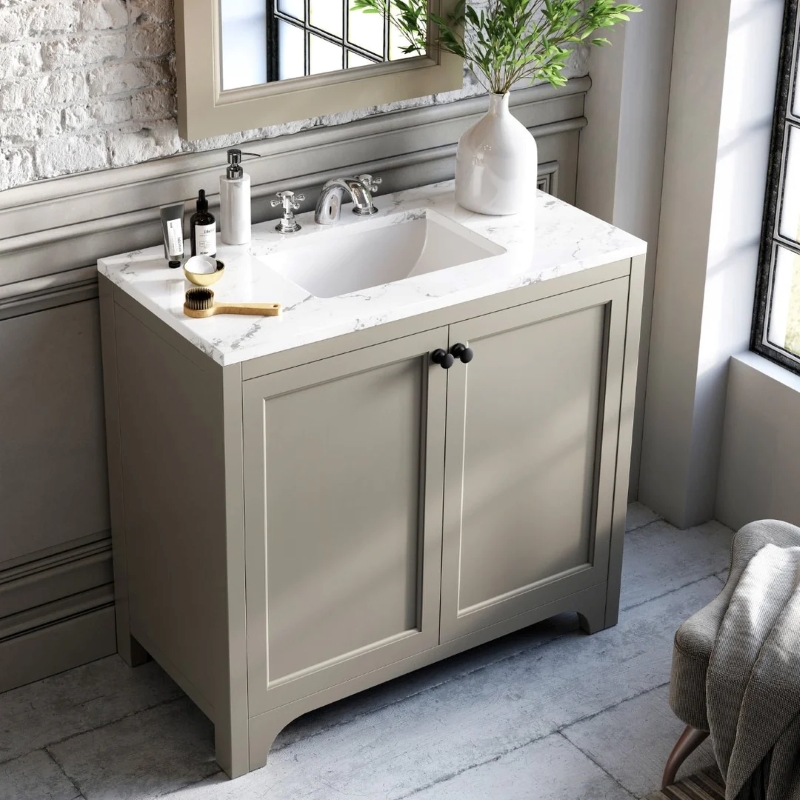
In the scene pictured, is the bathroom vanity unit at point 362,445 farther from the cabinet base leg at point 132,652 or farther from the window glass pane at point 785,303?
the window glass pane at point 785,303

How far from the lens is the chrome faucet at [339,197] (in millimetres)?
3053

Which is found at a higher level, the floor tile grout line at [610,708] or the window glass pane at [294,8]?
the window glass pane at [294,8]

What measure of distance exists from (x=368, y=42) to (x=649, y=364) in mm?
1313

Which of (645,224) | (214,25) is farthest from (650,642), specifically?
(214,25)

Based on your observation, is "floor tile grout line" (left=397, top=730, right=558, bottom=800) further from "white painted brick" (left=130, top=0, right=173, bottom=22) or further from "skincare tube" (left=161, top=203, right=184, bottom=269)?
"white painted brick" (left=130, top=0, right=173, bottom=22)

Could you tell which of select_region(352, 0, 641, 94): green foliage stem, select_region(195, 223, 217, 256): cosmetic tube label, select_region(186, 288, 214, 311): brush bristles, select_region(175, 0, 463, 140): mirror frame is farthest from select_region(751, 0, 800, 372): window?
select_region(186, 288, 214, 311): brush bristles

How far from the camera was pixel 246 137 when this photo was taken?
300cm

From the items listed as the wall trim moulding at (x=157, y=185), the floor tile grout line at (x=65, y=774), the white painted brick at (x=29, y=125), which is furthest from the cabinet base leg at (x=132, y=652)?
the white painted brick at (x=29, y=125)

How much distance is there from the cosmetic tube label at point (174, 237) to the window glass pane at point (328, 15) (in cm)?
54

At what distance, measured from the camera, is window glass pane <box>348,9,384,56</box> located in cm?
299

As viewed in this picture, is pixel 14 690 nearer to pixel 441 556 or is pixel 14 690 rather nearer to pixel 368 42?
pixel 441 556

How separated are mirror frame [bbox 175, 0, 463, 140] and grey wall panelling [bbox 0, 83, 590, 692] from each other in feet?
0.28

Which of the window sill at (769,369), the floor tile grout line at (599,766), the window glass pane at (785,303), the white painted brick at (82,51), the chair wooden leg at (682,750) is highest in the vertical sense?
the white painted brick at (82,51)

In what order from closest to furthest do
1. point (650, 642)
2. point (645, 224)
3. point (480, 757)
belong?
point (480, 757) < point (650, 642) < point (645, 224)
